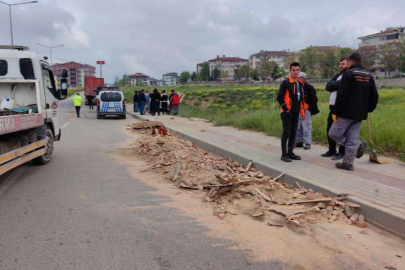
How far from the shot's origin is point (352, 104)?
5.62m

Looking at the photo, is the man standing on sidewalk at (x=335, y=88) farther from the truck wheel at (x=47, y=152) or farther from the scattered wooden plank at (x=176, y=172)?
the truck wheel at (x=47, y=152)

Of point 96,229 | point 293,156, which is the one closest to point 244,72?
point 293,156

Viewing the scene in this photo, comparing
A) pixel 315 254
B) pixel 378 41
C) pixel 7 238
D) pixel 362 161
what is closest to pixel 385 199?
pixel 315 254

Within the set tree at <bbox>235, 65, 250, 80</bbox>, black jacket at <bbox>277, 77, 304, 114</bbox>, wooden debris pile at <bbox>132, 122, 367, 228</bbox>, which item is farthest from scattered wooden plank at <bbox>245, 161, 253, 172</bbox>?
tree at <bbox>235, 65, 250, 80</bbox>

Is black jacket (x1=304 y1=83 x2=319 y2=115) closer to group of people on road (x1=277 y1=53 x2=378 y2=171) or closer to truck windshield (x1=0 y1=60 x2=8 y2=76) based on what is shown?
group of people on road (x1=277 y1=53 x2=378 y2=171)

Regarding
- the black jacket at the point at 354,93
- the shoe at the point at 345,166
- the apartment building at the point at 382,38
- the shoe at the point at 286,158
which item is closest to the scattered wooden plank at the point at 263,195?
the shoe at the point at 286,158

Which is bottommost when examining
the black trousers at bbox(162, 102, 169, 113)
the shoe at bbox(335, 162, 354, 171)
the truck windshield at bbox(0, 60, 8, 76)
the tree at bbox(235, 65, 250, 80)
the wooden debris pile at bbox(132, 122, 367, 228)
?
the wooden debris pile at bbox(132, 122, 367, 228)

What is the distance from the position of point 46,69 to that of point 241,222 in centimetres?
611

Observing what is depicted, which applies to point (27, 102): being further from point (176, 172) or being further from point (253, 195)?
point (253, 195)

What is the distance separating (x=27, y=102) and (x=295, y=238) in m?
6.07

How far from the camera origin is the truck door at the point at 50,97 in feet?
24.3

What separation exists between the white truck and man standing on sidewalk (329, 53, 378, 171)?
Answer: 5.64 meters

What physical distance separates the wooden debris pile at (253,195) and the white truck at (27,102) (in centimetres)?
228

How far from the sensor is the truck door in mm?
7418
